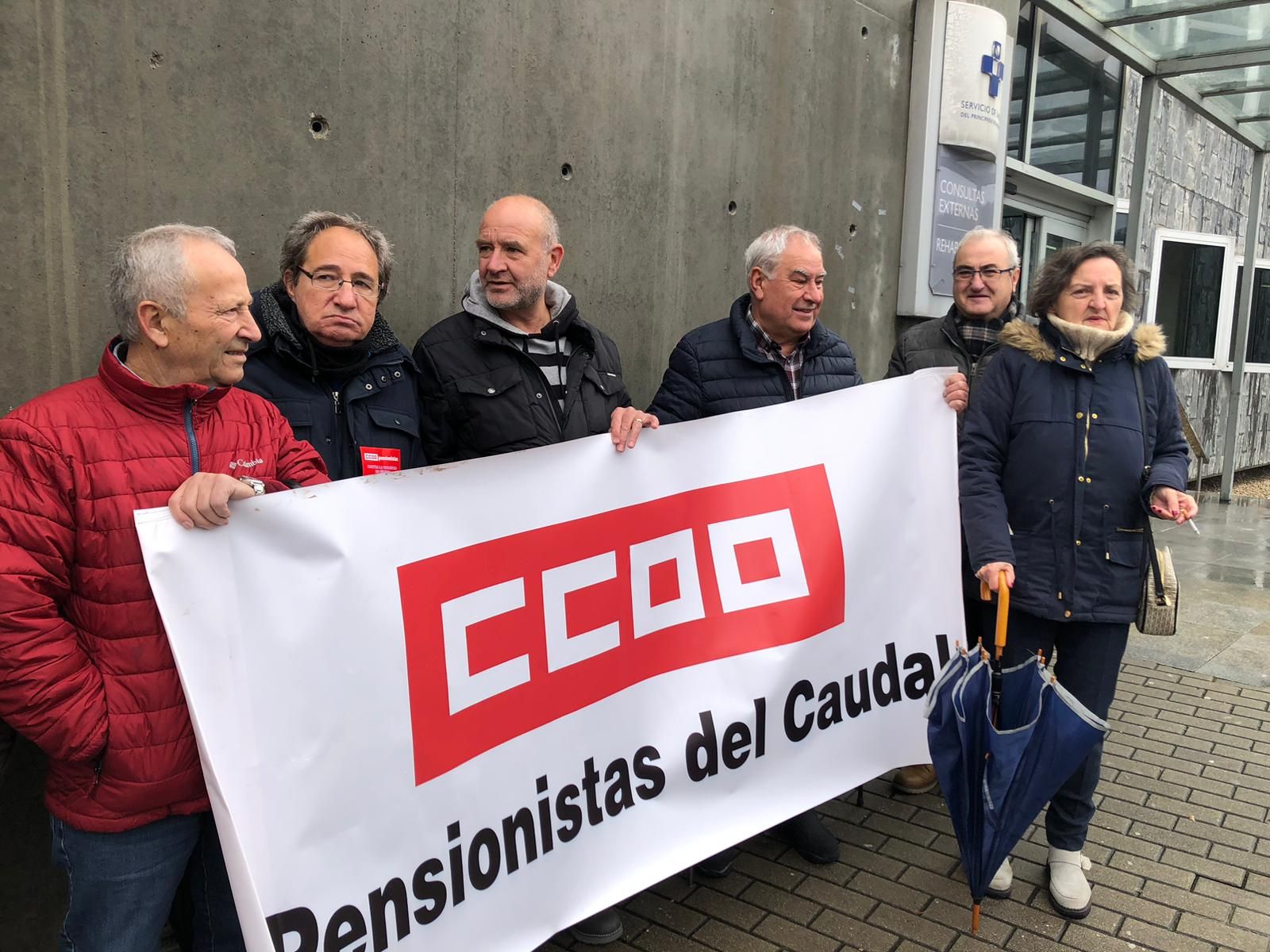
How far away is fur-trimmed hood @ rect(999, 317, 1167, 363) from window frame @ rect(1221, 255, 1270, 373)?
9062mm

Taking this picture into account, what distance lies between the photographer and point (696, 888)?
3021 millimetres

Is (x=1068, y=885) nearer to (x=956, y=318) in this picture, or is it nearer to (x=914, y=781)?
(x=914, y=781)

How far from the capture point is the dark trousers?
9.57 ft

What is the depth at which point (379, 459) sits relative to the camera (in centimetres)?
250

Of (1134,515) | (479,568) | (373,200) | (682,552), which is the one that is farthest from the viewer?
(373,200)

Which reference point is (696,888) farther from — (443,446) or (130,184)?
(130,184)

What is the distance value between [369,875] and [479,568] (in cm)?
69

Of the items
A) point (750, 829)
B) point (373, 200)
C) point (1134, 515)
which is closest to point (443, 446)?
point (373, 200)

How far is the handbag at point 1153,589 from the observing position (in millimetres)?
2816

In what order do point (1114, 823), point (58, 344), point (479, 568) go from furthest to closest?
1. point (1114, 823)
2. point (58, 344)
3. point (479, 568)

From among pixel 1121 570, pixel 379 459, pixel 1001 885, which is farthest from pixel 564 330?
pixel 1001 885

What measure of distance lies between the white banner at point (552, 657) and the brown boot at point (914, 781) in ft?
2.02

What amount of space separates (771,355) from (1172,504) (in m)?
1.34

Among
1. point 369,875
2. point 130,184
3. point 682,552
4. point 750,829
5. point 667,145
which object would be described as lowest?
point 750,829
